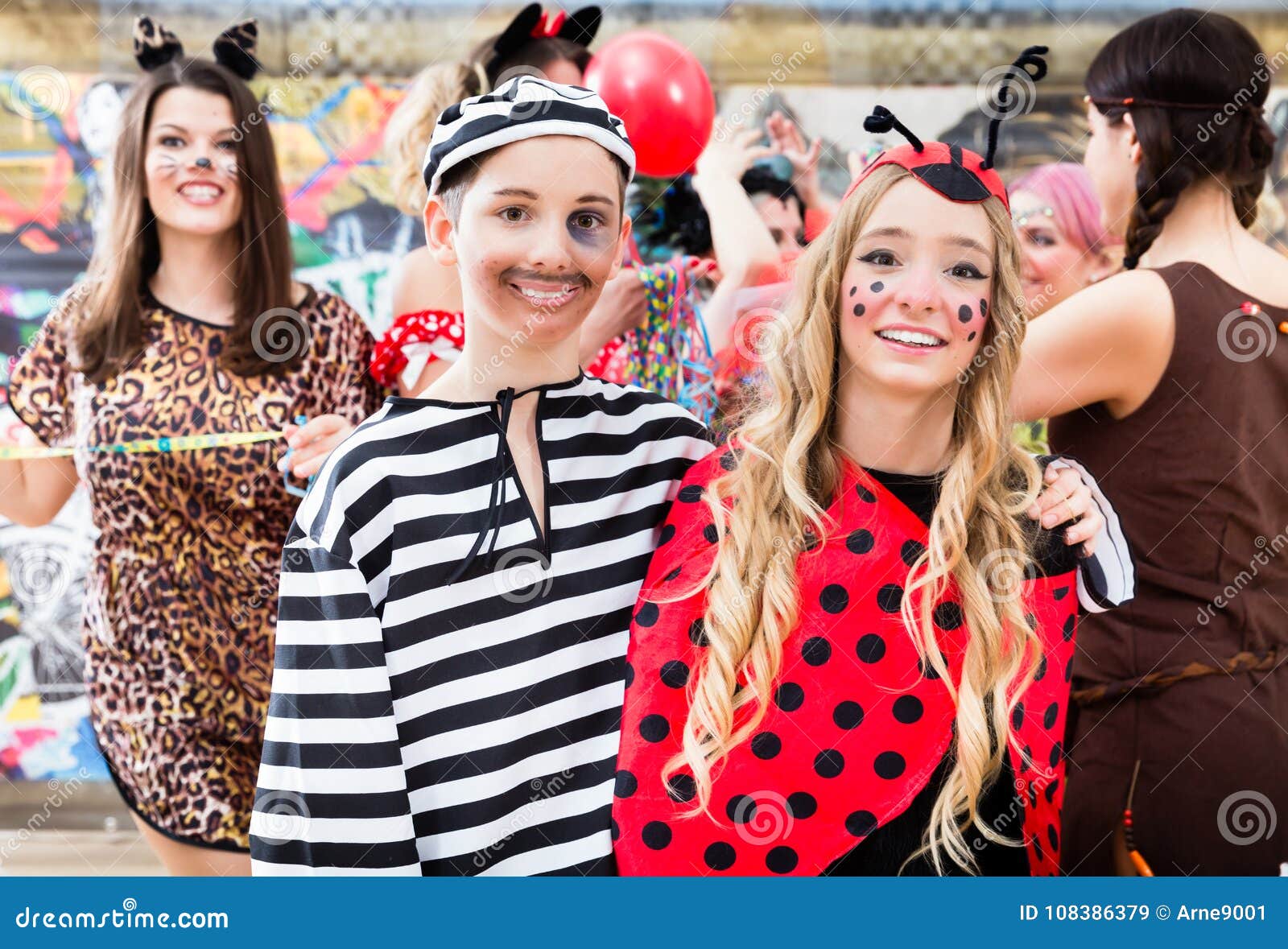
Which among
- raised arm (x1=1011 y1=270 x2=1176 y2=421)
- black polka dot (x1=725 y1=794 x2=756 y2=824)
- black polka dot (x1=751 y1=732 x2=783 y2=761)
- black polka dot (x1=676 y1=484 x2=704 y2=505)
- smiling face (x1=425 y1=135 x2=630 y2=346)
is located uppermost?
smiling face (x1=425 y1=135 x2=630 y2=346)

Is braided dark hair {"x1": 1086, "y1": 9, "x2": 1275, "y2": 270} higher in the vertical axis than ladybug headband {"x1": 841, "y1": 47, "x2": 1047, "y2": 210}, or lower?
higher

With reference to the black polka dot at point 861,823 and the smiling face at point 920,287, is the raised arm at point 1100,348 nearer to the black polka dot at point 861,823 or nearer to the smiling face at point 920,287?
the smiling face at point 920,287

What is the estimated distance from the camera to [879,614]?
62.6 inches

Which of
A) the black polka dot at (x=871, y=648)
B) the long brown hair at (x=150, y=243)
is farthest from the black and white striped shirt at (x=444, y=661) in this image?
the long brown hair at (x=150, y=243)

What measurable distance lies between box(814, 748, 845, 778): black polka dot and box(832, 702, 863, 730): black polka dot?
38 mm

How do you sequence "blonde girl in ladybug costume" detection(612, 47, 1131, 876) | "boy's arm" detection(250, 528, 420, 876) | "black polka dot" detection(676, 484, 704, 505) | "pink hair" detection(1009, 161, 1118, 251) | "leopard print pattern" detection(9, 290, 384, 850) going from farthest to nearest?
1. "pink hair" detection(1009, 161, 1118, 251)
2. "leopard print pattern" detection(9, 290, 384, 850)
3. "black polka dot" detection(676, 484, 704, 505)
4. "blonde girl in ladybug costume" detection(612, 47, 1131, 876)
5. "boy's arm" detection(250, 528, 420, 876)

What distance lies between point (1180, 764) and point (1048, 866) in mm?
489

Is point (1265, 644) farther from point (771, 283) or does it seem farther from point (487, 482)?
point (487, 482)

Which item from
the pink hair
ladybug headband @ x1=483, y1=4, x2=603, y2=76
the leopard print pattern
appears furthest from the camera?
the pink hair

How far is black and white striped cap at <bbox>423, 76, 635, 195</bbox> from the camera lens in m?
1.54

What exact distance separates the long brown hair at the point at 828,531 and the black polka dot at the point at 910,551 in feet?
0.05

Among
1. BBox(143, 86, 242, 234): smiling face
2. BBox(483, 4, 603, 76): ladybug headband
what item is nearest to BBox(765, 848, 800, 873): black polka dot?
BBox(143, 86, 242, 234): smiling face

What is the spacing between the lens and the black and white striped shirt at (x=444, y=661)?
145cm

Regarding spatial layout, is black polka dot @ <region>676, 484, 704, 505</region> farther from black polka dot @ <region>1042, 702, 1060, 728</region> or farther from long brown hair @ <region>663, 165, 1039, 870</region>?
black polka dot @ <region>1042, 702, 1060, 728</region>
